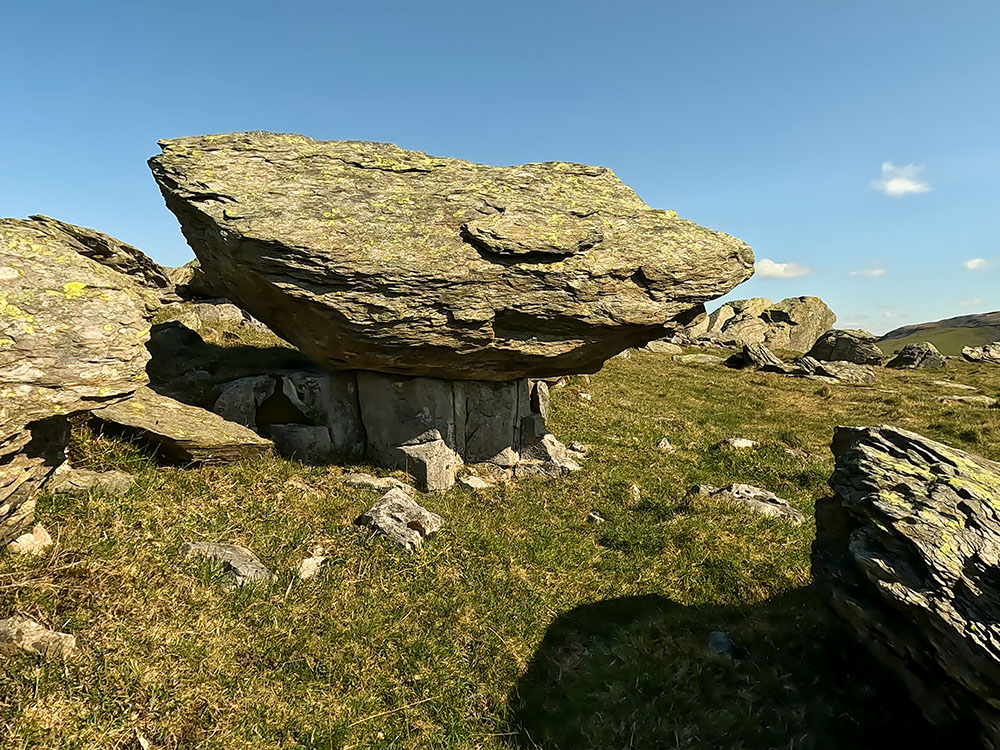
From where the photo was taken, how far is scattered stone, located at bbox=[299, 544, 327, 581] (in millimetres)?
9125

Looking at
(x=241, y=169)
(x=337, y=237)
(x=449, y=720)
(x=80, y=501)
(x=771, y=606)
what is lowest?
(x=449, y=720)

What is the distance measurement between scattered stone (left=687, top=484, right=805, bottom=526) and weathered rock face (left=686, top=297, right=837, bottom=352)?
159 ft

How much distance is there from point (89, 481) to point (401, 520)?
16.6ft

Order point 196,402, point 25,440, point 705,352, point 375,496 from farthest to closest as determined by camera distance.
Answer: point 705,352, point 196,402, point 375,496, point 25,440

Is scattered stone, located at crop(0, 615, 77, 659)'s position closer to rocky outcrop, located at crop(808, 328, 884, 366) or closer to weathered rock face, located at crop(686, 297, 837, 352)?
rocky outcrop, located at crop(808, 328, 884, 366)

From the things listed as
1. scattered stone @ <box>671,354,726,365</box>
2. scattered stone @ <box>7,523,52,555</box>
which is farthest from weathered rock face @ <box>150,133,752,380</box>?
scattered stone @ <box>671,354,726,365</box>

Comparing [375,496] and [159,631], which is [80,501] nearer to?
[159,631]

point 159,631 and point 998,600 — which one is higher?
point 998,600

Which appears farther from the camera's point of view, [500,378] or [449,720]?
[500,378]

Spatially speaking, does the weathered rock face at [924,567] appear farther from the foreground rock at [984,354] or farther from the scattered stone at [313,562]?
the foreground rock at [984,354]

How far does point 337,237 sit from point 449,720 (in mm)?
9086

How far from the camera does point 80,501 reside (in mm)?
8492

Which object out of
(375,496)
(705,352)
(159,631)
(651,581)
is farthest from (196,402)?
(705,352)

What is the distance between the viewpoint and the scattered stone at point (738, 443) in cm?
1953
